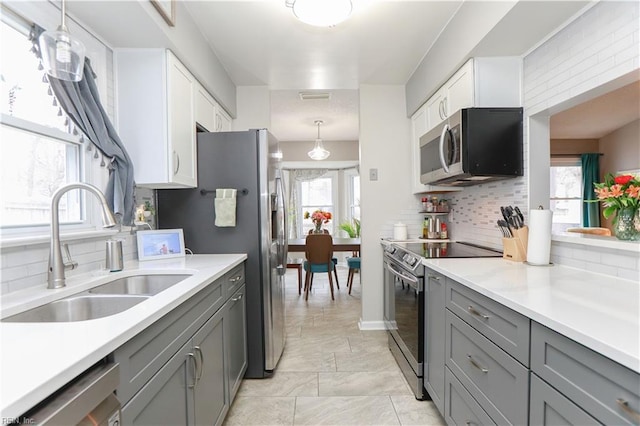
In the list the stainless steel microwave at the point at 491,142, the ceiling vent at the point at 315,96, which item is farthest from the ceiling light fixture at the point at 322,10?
the ceiling vent at the point at 315,96

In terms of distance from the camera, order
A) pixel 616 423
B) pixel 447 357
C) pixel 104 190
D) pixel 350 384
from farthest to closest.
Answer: pixel 350 384
pixel 104 190
pixel 447 357
pixel 616 423

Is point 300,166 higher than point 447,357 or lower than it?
higher

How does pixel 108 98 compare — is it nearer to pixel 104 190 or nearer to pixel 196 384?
pixel 104 190

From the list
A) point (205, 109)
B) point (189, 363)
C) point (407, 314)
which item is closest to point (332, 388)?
point (407, 314)

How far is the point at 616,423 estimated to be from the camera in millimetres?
752

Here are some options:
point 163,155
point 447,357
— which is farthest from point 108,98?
point 447,357

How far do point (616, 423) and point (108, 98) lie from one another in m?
2.55

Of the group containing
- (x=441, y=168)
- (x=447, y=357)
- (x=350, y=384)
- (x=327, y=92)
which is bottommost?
(x=350, y=384)

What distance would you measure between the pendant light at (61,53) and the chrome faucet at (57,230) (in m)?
0.41

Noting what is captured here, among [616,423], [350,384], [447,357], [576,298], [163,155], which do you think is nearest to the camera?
[616,423]

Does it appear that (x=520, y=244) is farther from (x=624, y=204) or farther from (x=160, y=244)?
(x=160, y=244)

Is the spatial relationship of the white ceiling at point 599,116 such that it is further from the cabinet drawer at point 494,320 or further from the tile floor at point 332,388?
the tile floor at point 332,388

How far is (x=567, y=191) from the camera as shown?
5.26 m

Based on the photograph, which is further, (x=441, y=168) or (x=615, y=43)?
(x=441, y=168)
